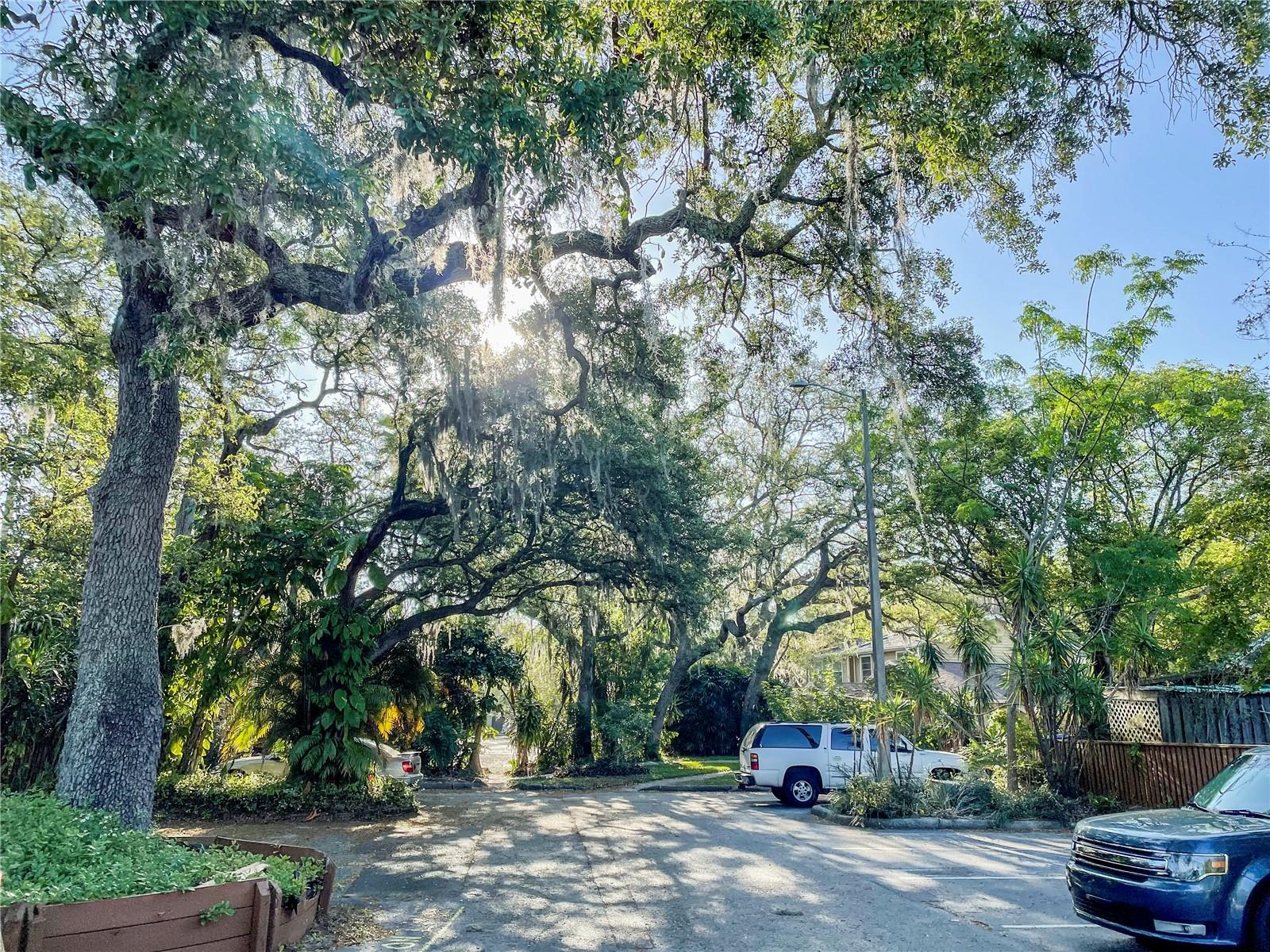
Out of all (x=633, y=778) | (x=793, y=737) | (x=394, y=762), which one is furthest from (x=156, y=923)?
(x=633, y=778)

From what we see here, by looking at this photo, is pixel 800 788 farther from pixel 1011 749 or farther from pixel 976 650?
pixel 976 650

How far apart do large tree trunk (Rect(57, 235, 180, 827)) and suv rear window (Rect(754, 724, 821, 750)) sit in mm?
13175

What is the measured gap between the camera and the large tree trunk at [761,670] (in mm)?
26188

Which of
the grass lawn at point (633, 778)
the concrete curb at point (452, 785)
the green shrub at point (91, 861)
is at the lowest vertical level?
the concrete curb at point (452, 785)

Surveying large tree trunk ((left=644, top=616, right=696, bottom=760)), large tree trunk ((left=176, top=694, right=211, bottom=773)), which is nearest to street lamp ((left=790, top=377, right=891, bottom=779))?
large tree trunk ((left=644, top=616, right=696, bottom=760))

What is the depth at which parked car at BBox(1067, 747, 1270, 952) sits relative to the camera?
18.7 ft

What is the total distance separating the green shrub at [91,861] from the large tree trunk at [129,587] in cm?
46

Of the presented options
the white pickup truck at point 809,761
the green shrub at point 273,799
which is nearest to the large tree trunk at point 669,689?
the white pickup truck at point 809,761

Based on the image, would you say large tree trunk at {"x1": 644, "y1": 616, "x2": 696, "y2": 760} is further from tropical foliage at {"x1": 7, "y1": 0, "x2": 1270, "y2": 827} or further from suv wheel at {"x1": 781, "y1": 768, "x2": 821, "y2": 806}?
suv wheel at {"x1": 781, "y1": 768, "x2": 821, "y2": 806}

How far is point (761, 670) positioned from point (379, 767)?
13442 millimetres

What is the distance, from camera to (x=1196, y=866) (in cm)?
583

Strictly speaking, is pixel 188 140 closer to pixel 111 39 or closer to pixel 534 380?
pixel 111 39

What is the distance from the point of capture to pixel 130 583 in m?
7.89

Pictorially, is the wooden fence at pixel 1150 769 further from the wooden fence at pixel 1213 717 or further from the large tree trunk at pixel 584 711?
the large tree trunk at pixel 584 711
